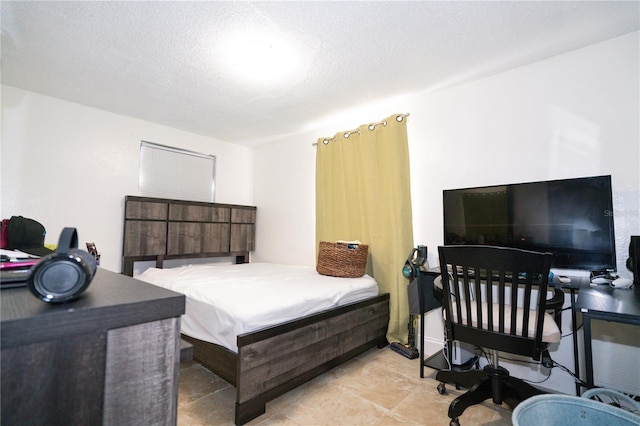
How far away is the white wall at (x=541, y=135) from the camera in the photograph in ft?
6.21

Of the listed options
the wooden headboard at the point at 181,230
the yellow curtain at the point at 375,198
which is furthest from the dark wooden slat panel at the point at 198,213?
the yellow curtain at the point at 375,198

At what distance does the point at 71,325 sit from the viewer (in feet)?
1.60

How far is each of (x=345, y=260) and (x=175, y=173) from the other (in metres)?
2.49

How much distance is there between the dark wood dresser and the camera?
1.47 ft

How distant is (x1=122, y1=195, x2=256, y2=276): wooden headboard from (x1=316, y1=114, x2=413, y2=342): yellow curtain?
4.11 feet

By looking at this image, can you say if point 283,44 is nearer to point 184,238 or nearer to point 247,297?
point 247,297

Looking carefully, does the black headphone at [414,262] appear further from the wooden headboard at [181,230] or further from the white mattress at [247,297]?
the wooden headboard at [181,230]

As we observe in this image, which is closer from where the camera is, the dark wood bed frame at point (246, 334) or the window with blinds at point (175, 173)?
the dark wood bed frame at point (246, 334)

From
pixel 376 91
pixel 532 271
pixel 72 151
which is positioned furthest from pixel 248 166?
pixel 532 271

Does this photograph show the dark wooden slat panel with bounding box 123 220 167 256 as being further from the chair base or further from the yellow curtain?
the chair base

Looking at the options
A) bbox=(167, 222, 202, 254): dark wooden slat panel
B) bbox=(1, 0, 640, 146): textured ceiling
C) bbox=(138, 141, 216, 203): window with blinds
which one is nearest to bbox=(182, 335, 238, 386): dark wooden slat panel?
bbox=(167, 222, 202, 254): dark wooden slat panel

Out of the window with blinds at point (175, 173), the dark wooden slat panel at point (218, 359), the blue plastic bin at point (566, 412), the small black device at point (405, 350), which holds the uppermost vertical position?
the window with blinds at point (175, 173)

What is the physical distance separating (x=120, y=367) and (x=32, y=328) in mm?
157

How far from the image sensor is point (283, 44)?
2047 mm
